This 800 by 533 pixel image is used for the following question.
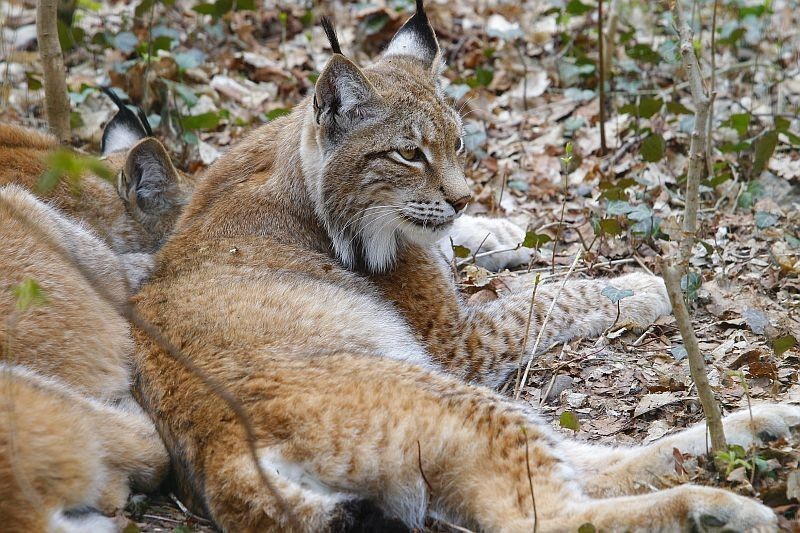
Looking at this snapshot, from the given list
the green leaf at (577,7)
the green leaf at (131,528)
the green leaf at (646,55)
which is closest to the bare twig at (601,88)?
the green leaf at (646,55)

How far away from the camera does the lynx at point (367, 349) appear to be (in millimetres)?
3311

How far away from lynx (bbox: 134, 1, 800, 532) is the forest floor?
10.6 inches

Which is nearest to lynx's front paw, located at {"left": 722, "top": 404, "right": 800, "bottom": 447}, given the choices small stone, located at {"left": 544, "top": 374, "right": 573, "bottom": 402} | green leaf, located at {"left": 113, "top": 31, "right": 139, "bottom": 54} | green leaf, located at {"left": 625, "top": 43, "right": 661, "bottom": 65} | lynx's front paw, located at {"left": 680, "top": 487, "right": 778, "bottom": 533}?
lynx's front paw, located at {"left": 680, "top": 487, "right": 778, "bottom": 533}

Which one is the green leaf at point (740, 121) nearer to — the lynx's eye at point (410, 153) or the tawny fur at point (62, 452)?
the lynx's eye at point (410, 153)

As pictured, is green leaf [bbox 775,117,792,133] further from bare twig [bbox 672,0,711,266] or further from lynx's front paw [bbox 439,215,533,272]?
bare twig [bbox 672,0,711,266]

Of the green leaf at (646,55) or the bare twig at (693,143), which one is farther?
the green leaf at (646,55)

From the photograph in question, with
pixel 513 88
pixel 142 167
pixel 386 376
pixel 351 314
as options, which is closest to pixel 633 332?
pixel 351 314

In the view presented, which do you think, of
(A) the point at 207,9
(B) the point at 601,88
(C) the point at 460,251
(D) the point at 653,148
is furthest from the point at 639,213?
(A) the point at 207,9

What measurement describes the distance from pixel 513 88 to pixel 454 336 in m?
4.42

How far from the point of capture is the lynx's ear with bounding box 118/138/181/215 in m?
6.07

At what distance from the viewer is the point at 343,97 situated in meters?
4.77

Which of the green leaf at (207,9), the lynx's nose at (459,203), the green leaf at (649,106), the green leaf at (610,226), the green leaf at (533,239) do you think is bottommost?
the green leaf at (533,239)

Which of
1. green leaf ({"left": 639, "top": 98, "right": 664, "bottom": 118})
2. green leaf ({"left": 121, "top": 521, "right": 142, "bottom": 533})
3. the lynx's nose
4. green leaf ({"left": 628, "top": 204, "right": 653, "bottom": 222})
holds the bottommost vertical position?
green leaf ({"left": 121, "top": 521, "right": 142, "bottom": 533})

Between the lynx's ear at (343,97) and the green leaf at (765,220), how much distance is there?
2.55 m
